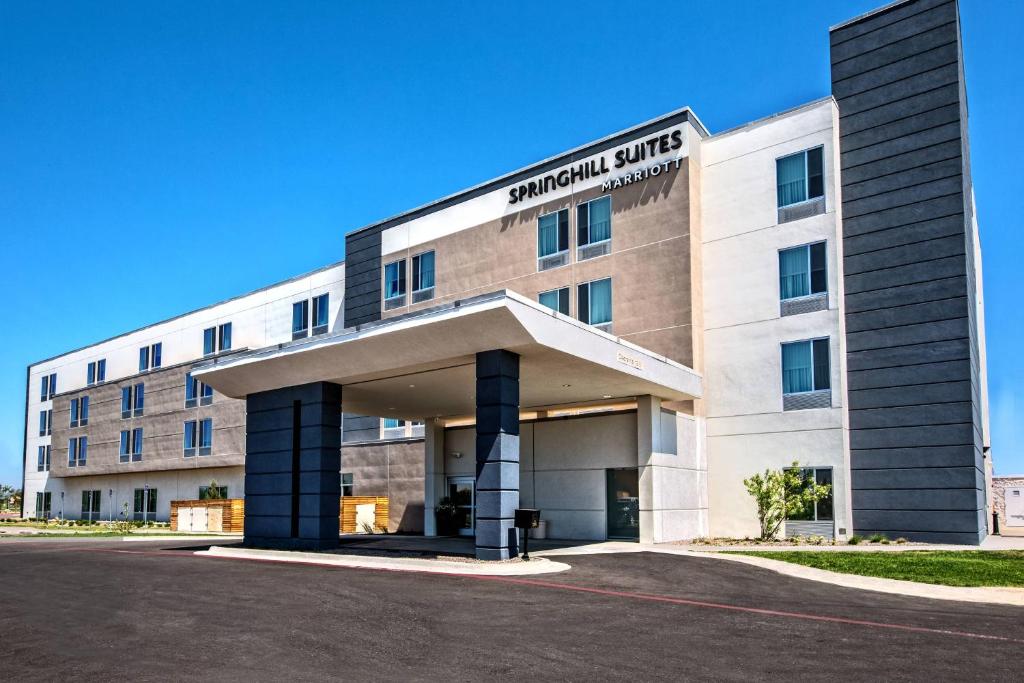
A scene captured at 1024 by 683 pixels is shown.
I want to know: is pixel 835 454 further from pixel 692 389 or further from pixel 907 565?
pixel 907 565

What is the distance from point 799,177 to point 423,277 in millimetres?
17313

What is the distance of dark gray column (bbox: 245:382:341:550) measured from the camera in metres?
24.7

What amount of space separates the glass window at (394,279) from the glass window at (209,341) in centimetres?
1723

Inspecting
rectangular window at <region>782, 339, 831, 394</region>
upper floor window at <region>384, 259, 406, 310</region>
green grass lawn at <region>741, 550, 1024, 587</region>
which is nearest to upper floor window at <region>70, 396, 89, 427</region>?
upper floor window at <region>384, 259, 406, 310</region>

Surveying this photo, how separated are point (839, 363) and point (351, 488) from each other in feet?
74.7

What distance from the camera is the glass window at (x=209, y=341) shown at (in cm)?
5275

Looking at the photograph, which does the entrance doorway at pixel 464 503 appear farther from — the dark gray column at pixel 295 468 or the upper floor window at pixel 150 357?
the upper floor window at pixel 150 357

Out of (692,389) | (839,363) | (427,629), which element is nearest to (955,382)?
(839,363)

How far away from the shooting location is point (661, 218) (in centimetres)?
3048

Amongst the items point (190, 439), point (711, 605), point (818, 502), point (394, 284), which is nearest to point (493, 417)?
point (711, 605)

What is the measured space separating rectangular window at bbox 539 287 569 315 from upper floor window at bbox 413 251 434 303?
6.72m

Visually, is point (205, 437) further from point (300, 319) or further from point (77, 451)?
point (77, 451)

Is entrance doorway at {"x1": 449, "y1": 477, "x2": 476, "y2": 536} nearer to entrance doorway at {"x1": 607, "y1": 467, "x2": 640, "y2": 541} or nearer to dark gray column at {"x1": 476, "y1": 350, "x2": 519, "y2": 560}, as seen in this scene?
entrance doorway at {"x1": 607, "y1": 467, "x2": 640, "y2": 541}

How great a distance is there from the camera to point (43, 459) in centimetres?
6894
